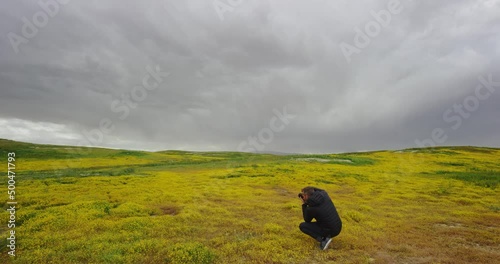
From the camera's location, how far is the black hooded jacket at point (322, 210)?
521 inches

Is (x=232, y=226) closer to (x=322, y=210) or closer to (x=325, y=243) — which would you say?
(x=325, y=243)

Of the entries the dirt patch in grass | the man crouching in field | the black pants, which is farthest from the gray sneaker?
the dirt patch in grass

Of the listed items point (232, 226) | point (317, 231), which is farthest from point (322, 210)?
point (232, 226)

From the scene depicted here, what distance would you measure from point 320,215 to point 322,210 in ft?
0.91

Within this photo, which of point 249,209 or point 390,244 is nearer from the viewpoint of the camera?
point 390,244

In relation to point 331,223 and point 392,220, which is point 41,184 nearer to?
point 331,223

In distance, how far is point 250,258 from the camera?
1303cm

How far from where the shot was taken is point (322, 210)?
528 inches

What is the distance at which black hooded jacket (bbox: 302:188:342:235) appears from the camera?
43.4ft

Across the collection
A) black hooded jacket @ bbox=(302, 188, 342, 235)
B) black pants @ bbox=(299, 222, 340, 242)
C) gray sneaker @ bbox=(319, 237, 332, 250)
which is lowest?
gray sneaker @ bbox=(319, 237, 332, 250)

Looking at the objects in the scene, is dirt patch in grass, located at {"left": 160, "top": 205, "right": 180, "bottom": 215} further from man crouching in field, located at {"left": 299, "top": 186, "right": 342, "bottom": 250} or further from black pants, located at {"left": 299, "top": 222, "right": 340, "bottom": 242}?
man crouching in field, located at {"left": 299, "top": 186, "right": 342, "bottom": 250}

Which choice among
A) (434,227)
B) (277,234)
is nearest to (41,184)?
(277,234)

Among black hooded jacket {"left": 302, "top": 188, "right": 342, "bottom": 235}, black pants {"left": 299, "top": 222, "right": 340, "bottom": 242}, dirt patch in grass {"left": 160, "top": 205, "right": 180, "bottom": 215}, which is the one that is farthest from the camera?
dirt patch in grass {"left": 160, "top": 205, "right": 180, "bottom": 215}

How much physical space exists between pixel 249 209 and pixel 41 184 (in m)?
25.7
